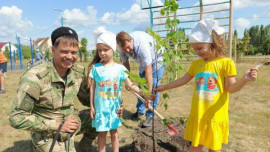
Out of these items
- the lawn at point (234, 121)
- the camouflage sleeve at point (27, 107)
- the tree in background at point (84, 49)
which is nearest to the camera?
the camouflage sleeve at point (27, 107)

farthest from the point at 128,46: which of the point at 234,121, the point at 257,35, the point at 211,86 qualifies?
Result: the point at 257,35

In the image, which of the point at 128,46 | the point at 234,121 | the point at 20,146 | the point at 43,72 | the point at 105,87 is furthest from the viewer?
the point at 234,121

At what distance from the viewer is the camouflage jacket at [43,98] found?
67.9 inches

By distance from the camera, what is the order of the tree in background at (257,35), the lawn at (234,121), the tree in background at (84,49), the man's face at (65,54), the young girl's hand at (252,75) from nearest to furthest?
the young girl's hand at (252,75) < the man's face at (65,54) < the lawn at (234,121) < the tree in background at (84,49) < the tree in background at (257,35)

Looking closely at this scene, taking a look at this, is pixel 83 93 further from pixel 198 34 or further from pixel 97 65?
pixel 198 34

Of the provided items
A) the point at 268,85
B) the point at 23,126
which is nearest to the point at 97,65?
the point at 23,126

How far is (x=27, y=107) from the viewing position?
1765 mm

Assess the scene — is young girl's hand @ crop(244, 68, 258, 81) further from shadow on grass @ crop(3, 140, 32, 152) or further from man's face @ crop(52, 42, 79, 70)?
shadow on grass @ crop(3, 140, 32, 152)

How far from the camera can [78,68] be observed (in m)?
2.23

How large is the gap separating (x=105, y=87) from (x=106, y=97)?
0.11m

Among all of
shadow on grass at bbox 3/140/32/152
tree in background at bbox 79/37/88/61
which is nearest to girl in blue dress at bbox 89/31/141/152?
shadow on grass at bbox 3/140/32/152

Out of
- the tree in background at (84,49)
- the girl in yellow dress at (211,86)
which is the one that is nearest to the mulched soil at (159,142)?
the girl in yellow dress at (211,86)

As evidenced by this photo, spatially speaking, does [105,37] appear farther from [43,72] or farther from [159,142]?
[159,142]

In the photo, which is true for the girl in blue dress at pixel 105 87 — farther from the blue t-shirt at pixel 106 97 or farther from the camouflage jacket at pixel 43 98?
the camouflage jacket at pixel 43 98
